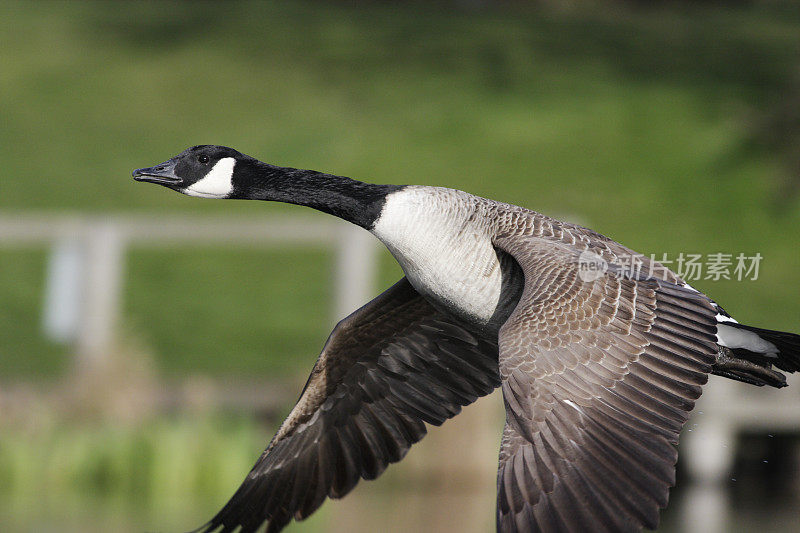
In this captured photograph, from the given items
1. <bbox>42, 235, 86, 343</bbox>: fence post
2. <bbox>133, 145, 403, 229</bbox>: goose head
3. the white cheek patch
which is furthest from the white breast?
<bbox>42, 235, 86, 343</bbox>: fence post

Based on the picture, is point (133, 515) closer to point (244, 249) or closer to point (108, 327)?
point (108, 327)

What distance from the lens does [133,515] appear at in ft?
34.9

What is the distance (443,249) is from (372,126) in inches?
865

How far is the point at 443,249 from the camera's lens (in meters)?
5.79

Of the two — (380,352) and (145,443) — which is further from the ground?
(380,352)

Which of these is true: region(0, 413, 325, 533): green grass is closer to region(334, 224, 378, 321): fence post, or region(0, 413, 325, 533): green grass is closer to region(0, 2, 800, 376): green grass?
region(334, 224, 378, 321): fence post

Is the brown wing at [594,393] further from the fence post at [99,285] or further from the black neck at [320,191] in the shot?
the fence post at [99,285]

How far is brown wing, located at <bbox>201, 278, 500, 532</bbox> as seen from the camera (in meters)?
6.57

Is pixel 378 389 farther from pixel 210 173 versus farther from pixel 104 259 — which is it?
pixel 104 259

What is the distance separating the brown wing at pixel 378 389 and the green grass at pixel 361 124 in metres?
13.1

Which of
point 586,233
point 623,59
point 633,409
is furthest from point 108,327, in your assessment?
point 623,59

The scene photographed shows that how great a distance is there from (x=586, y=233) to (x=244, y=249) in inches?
709

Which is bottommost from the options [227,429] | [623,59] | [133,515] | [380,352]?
[133,515]

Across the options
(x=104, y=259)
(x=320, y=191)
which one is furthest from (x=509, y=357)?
(x=104, y=259)
